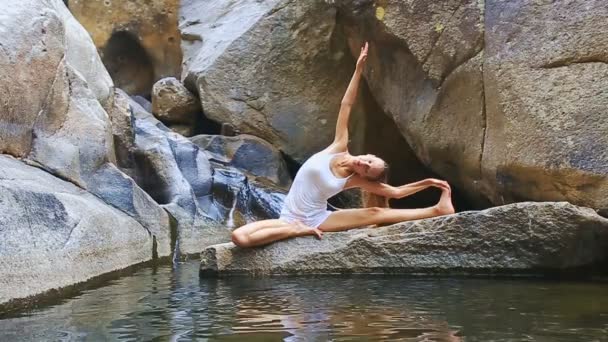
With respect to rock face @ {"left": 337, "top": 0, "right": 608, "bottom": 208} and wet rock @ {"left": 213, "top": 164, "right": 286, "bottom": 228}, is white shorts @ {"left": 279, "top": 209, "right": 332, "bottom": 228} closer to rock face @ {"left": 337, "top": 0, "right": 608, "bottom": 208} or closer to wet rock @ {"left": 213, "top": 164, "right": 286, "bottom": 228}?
rock face @ {"left": 337, "top": 0, "right": 608, "bottom": 208}

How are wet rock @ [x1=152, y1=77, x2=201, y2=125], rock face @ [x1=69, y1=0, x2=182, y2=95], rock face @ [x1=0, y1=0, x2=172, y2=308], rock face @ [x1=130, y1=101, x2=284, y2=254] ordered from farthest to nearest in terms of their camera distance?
1. rock face @ [x1=69, y1=0, x2=182, y2=95]
2. wet rock @ [x1=152, y1=77, x2=201, y2=125]
3. rock face @ [x1=130, y1=101, x2=284, y2=254]
4. rock face @ [x1=0, y1=0, x2=172, y2=308]

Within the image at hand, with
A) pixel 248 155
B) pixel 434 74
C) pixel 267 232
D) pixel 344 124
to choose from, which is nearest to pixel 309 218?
pixel 267 232

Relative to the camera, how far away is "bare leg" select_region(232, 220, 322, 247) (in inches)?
258

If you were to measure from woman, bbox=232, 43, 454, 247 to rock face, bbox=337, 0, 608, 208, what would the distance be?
3.83 ft

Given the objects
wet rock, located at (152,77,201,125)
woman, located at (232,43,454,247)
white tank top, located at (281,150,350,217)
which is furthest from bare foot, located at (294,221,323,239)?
wet rock, located at (152,77,201,125)

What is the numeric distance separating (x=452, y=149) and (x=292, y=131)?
4143 millimetres

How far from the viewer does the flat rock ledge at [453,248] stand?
609cm

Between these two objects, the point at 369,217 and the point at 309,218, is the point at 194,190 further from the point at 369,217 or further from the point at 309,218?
the point at 369,217

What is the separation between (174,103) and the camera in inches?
519

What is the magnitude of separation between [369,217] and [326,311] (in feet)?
7.54

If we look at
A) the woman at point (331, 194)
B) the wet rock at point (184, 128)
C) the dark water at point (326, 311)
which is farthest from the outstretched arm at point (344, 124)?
the wet rock at point (184, 128)

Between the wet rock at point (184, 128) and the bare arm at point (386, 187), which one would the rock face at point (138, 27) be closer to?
the wet rock at point (184, 128)

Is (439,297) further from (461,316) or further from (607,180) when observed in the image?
(607,180)

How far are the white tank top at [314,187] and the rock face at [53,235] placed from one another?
5.40 feet
